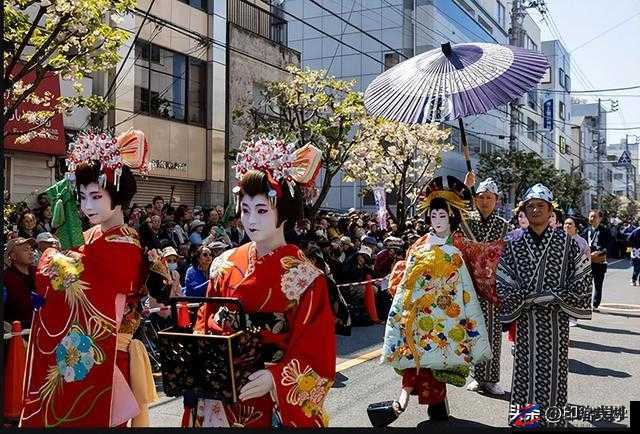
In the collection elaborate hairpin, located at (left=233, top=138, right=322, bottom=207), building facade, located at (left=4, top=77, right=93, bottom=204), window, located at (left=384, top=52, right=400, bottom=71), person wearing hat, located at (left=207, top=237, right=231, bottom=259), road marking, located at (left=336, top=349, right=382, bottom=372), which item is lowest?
road marking, located at (left=336, top=349, right=382, bottom=372)

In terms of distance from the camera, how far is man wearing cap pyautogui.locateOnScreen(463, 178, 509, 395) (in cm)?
581

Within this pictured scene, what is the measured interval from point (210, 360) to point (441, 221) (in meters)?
2.53

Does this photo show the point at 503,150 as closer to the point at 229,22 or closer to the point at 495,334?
the point at 229,22

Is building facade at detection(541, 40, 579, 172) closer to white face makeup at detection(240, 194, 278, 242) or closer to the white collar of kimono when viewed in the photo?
the white collar of kimono

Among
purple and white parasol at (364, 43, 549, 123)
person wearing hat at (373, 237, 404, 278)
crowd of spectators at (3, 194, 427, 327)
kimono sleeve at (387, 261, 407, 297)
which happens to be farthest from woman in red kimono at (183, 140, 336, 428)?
person wearing hat at (373, 237, 404, 278)

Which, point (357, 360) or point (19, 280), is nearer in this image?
point (19, 280)

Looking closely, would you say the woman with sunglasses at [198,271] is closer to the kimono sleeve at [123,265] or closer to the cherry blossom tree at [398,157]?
the kimono sleeve at [123,265]

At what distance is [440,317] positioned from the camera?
4.74m

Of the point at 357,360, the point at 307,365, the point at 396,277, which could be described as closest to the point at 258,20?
the point at 357,360

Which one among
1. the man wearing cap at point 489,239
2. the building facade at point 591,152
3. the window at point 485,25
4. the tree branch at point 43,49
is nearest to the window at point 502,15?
the window at point 485,25

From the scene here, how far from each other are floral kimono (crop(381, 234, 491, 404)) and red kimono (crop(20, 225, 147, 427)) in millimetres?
2067

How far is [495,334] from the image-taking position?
19.6ft

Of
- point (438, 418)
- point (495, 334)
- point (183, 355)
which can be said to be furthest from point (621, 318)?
point (183, 355)

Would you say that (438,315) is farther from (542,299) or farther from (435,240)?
(542,299)
